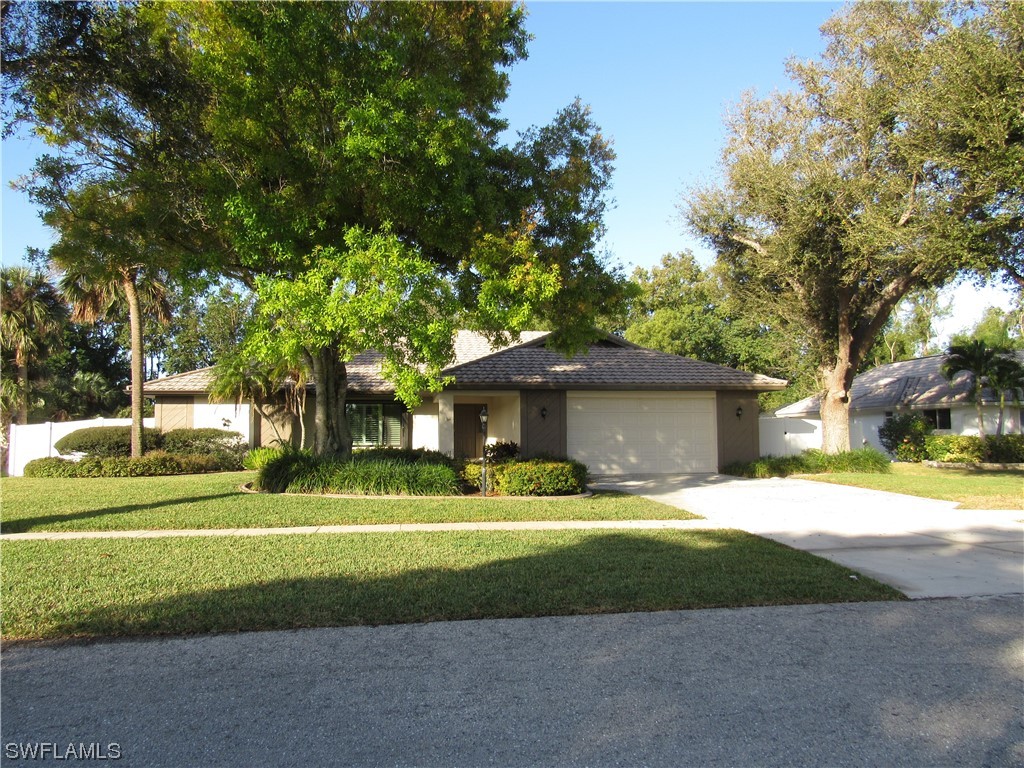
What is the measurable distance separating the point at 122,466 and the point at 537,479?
12.2 metres

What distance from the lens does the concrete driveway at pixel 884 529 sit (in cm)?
715

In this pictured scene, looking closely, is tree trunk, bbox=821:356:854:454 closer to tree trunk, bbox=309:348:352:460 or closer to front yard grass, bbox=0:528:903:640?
front yard grass, bbox=0:528:903:640

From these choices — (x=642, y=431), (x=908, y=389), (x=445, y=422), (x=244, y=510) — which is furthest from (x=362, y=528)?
(x=908, y=389)

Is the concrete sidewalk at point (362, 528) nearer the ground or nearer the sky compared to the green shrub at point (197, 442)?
nearer the ground

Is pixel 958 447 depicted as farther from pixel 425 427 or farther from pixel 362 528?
pixel 362 528

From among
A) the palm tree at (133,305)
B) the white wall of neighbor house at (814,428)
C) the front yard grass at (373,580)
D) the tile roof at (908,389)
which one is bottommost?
the front yard grass at (373,580)

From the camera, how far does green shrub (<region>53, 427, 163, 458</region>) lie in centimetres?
2089

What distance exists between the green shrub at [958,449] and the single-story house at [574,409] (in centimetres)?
756

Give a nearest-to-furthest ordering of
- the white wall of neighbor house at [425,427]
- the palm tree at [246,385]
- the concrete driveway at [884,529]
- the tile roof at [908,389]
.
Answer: the concrete driveway at [884,529], the palm tree at [246,385], the white wall of neighbor house at [425,427], the tile roof at [908,389]

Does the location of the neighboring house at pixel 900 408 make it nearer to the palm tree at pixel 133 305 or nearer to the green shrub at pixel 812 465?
Answer: the green shrub at pixel 812 465

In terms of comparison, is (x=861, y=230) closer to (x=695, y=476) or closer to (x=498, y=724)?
(x=695, y=476)

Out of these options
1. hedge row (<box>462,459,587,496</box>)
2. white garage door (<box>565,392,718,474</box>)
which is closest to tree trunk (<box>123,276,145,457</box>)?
hedge row (<box>462,459,587,496</box>)

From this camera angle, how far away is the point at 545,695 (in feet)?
13.5

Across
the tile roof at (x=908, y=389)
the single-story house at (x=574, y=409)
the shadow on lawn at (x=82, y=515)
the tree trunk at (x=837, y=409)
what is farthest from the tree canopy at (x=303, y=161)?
the tile roof at (x=908, y=389)
